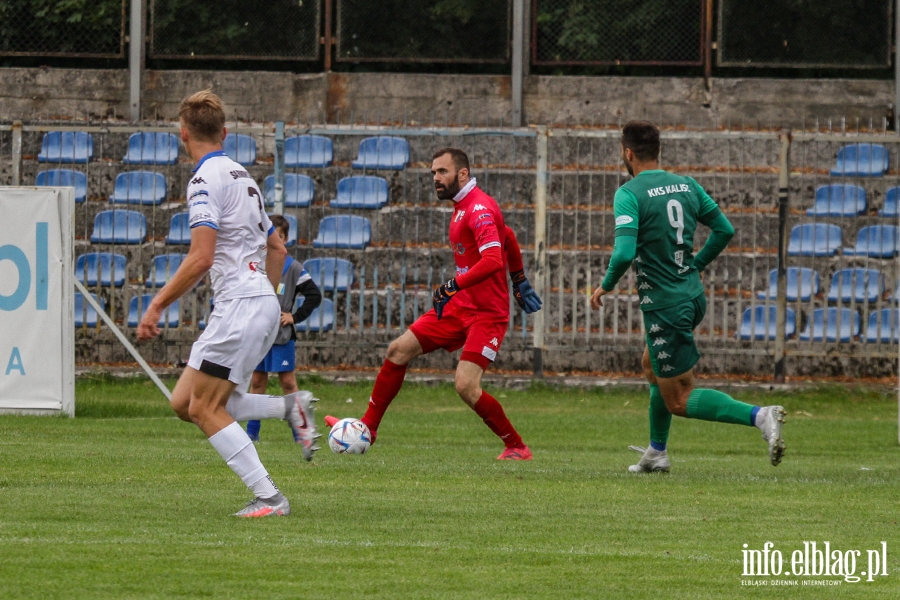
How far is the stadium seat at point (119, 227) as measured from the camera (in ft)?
60.1

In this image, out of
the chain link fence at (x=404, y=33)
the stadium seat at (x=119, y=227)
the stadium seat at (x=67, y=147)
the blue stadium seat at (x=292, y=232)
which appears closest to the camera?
the blue stadium seat at (x=292, y=232)

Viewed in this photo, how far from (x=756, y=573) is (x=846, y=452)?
251 inches

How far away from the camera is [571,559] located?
5926 millimetres

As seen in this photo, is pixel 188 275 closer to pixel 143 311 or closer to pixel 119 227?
pixel 143 311

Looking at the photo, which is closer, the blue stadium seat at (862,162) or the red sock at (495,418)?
the red sock at (495,418)

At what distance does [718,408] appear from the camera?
8.92 m

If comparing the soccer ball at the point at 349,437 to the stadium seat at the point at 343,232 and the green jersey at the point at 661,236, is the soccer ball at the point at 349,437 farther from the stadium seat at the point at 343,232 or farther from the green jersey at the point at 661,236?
the stadium seat at the point at 343,232

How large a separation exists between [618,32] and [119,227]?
7.30 metres

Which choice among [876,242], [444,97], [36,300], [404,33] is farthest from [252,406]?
[404,33]

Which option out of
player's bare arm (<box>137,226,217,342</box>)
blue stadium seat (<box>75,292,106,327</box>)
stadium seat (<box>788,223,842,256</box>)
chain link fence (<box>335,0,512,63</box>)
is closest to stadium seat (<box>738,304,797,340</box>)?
stadium seat (<box>788,223,842,256</box>)

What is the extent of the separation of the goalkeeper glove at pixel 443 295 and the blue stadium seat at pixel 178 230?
28.9ft

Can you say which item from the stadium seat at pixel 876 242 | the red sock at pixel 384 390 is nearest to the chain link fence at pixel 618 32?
the stadium seat at pixel 876 242

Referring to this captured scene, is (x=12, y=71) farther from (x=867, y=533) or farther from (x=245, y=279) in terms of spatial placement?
(x=867, y=533)

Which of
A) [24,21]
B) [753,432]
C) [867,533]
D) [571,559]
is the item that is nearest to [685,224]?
[867,533]
